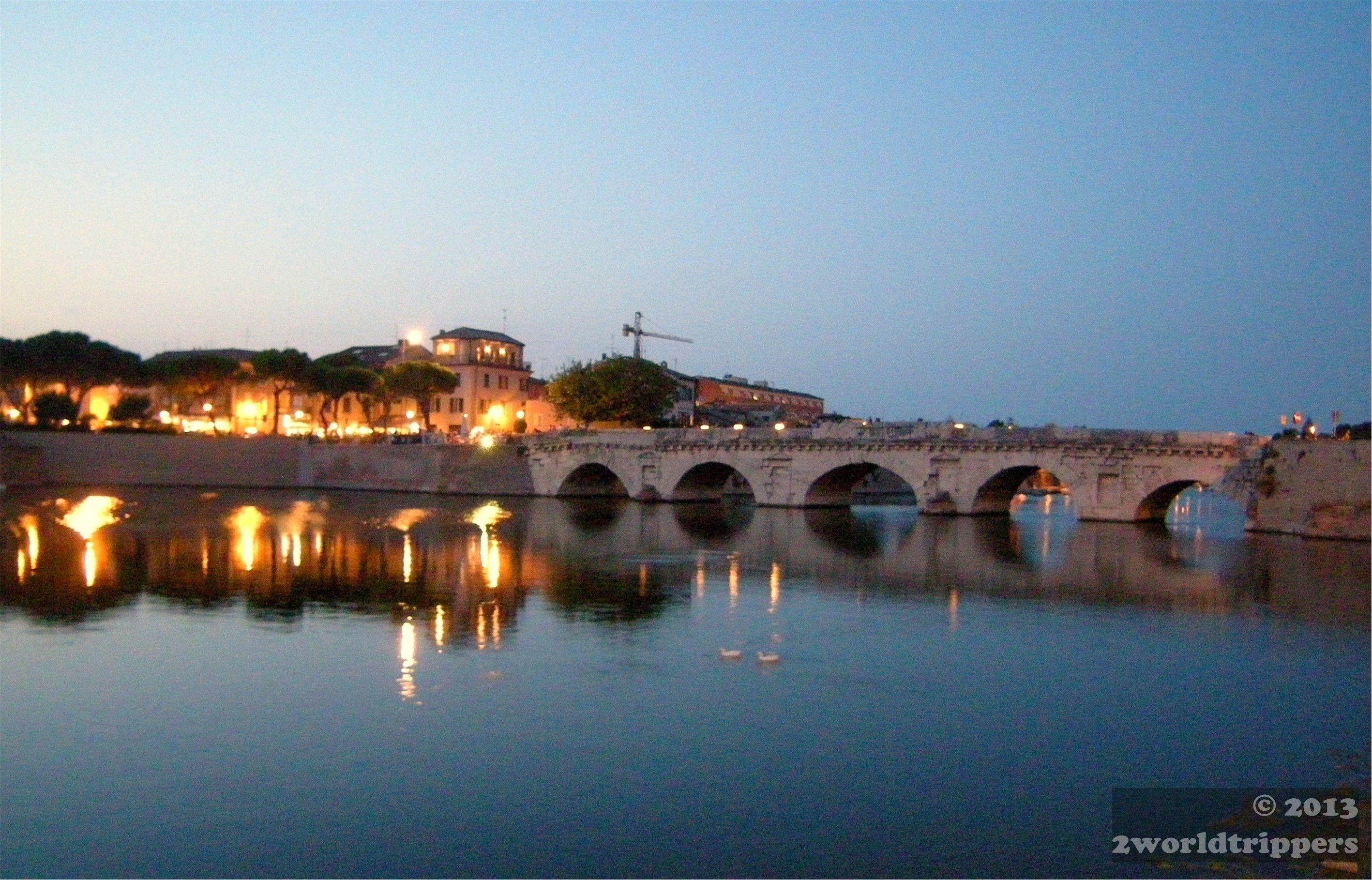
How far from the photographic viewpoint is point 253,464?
7112cm

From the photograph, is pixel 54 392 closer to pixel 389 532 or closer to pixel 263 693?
pixel 389 532

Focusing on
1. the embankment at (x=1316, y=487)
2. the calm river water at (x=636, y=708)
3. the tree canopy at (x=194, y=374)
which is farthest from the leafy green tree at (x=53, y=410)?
the embankment at (x=1316, y=487)

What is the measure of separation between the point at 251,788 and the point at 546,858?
3.80 metres

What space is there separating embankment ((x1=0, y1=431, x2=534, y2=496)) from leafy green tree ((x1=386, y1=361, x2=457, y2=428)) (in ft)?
30.2

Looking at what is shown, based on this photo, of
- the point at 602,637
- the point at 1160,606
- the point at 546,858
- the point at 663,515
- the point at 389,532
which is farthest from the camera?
the point at 663,515

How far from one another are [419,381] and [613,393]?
15.3 meters

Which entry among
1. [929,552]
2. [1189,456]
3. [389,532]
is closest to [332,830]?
[929,552]

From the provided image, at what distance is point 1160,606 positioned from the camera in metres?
27.6

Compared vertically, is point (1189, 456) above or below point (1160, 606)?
above

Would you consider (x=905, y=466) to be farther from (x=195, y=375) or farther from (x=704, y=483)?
(x=195, y=375)

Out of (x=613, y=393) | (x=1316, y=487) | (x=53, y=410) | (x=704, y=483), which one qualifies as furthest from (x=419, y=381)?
(x=1316, y=487)

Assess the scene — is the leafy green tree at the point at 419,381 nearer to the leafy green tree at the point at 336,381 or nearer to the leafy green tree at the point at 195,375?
the leafy green tree at the point at 336,381

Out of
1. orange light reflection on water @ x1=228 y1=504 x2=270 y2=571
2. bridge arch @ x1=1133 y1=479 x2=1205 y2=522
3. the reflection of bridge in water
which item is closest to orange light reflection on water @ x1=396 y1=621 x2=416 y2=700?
the reflection of bridge in water

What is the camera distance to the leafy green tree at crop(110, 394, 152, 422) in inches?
3044
